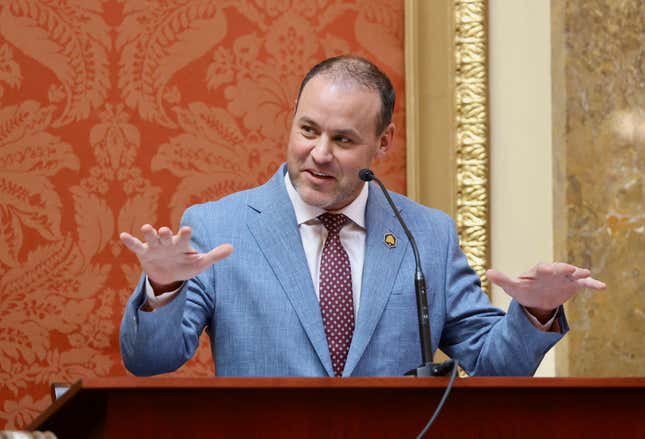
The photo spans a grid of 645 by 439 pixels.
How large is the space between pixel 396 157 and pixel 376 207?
0.94 metres

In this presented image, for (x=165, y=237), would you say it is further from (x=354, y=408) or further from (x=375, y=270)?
(x=375, y=270)

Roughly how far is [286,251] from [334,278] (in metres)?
0.12

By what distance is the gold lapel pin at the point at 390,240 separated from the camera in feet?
7.98

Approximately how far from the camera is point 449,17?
3.41 metres

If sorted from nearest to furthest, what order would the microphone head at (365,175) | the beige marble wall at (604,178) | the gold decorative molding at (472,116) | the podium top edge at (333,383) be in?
the podium top edge at (333,383)
the microphone head at (365,175)
the beige marble wall at (604,178)
the gold decorative molding at (472,116)

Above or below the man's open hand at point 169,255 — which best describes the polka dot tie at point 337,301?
below

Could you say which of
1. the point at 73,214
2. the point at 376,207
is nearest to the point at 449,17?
the point at 376,207

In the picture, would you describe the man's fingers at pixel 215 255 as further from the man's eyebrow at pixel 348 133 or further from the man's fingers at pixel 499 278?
the man's eyebrow at pixel 348 133

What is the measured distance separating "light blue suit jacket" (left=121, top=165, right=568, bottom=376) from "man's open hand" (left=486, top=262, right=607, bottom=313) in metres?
0.08

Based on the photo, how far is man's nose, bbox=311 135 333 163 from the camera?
2381 mm

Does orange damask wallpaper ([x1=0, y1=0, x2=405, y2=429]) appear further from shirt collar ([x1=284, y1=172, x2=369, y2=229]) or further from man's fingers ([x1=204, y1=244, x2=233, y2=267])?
man's fingers ([x1=204, y1=244, x2=233, y2=267])

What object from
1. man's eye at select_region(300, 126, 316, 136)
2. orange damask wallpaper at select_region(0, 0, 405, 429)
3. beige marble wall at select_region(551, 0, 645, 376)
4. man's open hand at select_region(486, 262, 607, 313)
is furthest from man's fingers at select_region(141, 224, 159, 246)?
beige marble wall at select_region(551, 0, 645, 376)

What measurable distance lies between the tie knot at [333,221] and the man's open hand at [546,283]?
0.54 meters

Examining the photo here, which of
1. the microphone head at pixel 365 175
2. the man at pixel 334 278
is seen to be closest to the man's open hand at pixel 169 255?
the man at pixel 334 278
